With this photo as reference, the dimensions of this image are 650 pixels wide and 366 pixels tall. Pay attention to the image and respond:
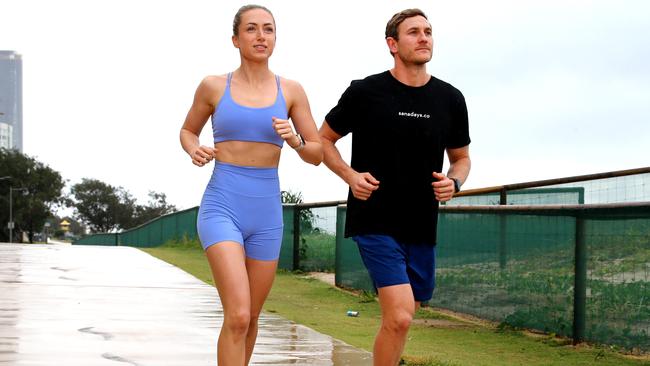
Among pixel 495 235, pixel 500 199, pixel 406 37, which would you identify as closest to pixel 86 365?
pixel 406 37

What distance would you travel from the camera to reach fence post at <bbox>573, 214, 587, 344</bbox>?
395 inches

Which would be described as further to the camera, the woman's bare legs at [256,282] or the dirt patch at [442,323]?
the dirt patch at [442,323]

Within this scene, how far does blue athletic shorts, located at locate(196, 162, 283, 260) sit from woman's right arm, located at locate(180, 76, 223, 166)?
0.62 ft

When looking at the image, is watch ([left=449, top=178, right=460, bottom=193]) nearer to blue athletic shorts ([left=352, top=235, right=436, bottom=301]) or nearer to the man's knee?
blue athletic shorts ([left=352, top=235, right=436, bottom=301])

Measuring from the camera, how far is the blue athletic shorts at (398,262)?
628 centimetres

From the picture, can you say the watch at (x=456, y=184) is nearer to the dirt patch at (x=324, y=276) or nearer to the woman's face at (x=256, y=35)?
the woman's face at (x=256, y=35)

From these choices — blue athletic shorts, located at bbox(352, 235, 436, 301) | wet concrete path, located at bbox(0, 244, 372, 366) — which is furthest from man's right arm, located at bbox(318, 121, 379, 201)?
wet concrete path, located at bbox(0, 244, 372, 366)

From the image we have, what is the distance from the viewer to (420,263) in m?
6.50

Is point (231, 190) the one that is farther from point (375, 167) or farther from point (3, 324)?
point (3, 324)

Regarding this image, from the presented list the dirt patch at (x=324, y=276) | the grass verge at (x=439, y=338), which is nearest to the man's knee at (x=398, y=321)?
the grass verge at (x=439, y=338)

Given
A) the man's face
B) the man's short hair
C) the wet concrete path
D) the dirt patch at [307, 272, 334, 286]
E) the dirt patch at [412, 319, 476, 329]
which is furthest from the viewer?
the dirt patch at [307, 272, 334, 286]

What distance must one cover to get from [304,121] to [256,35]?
1.81ft

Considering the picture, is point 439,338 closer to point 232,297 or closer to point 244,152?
point 244,152

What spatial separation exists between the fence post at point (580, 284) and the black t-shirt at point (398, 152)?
3932mm
